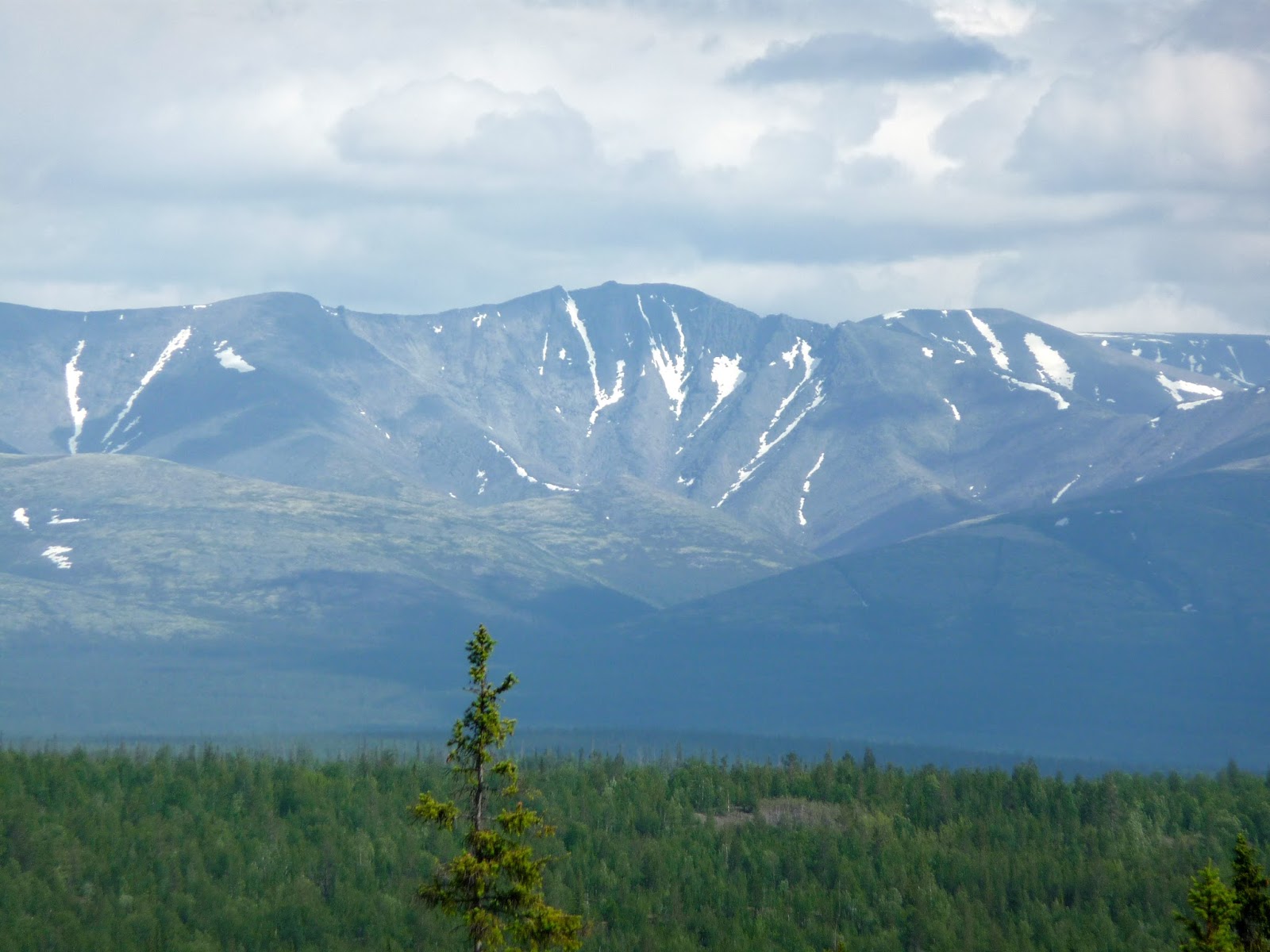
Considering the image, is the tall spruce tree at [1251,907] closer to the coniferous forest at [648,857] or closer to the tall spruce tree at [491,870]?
the tall spruce tree at [491,870]

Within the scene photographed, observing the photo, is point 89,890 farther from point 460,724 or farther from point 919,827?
point 460,724

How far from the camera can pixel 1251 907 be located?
4803 centimetres

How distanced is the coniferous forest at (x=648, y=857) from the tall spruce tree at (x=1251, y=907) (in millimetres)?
65514

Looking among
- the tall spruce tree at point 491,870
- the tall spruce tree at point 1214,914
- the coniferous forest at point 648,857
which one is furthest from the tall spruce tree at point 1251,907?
the coniferous forest at point 648,857

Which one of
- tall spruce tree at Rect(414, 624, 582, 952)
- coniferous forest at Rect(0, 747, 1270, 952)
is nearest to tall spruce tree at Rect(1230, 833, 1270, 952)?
tall spruce tree at Rect(414, 624, 582, 952)

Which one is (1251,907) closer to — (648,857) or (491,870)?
(491,870)

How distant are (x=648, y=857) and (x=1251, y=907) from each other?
11028 cm

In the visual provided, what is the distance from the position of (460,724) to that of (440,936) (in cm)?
8879

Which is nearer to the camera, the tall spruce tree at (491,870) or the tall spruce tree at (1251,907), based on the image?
the tall spruce tree at (491,870)

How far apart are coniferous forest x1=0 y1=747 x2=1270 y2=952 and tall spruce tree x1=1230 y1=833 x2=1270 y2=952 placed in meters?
65.5

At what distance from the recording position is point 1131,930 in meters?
133

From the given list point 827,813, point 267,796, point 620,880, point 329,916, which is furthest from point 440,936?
point 827,813

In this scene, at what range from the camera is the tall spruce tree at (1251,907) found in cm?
4778

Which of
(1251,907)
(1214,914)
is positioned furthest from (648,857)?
(1214,914)
